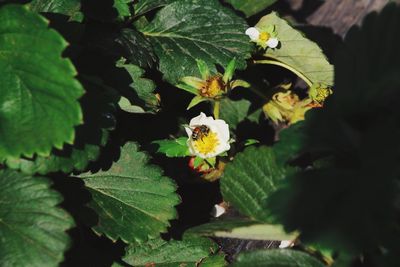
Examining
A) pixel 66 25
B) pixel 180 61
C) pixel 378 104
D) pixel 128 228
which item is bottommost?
pixel 128 228

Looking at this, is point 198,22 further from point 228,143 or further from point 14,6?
point 14,6

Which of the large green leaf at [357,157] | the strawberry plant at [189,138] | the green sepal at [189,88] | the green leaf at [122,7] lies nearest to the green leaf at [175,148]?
the strawberry plant at [189,138]

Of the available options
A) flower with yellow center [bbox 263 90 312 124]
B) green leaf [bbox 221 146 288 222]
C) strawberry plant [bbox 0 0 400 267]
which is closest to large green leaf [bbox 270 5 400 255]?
strawberry plant [bbox 0 0 400 267]

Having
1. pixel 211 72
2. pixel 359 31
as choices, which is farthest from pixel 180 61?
pixel 359 31

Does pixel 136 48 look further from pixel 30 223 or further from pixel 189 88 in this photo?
pixel 30 223

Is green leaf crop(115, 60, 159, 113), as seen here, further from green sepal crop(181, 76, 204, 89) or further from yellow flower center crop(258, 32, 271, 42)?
yellow flower center crop(258, 32, 271, 42)
